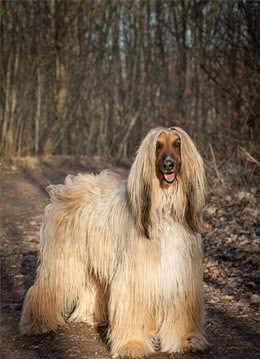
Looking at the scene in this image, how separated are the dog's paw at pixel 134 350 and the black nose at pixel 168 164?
113cm

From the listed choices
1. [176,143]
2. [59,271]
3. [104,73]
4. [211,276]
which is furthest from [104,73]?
[176,143]

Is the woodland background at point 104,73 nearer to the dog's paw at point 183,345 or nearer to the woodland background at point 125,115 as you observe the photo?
the woodland background at point 125,115

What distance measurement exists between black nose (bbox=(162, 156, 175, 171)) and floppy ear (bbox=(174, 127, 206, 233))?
0.40 ft

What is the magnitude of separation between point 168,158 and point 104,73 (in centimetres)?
1516

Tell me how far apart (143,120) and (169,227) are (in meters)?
14.9

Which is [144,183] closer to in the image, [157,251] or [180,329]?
[157,251]

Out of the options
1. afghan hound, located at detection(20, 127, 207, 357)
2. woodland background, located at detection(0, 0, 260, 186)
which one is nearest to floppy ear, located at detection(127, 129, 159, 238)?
afghan hound, located at detection(20, 127, 207, 357)

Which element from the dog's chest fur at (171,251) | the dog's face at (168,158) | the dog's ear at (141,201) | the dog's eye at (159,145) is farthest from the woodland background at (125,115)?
the dog's eye at (159,145)

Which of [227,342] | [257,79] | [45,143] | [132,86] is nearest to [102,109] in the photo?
[132,86]

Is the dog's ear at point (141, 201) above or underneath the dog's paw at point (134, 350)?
above

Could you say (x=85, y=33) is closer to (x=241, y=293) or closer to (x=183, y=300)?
(x=241, y=293)

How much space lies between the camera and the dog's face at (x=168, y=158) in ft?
15.4

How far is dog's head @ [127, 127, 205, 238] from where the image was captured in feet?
15.6

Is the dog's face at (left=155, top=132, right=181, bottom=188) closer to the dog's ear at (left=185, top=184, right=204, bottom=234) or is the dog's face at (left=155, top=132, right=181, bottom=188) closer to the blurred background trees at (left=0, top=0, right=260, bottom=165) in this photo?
the dog's ear at (left=185, top=184, right=204, bottom=234)
